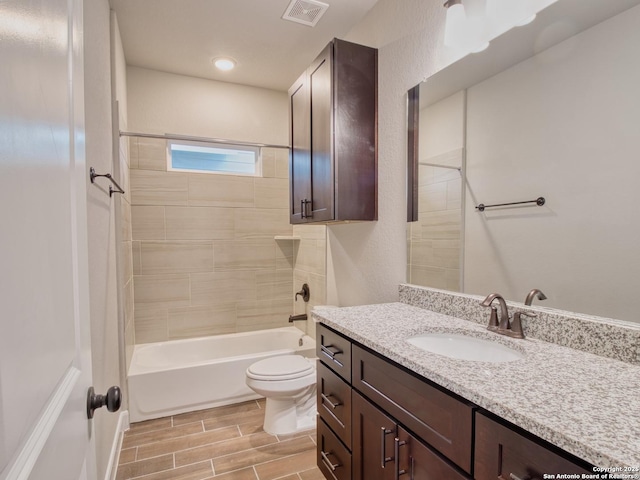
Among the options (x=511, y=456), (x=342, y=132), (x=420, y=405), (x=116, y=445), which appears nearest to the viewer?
(x=511, y=456)

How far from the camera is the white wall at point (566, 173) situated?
37.9 inches

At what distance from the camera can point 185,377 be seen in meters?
2.47

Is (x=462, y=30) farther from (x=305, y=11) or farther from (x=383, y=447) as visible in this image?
(x=383, y=447)

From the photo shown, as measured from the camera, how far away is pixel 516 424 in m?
0.68

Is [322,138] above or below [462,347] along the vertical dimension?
above

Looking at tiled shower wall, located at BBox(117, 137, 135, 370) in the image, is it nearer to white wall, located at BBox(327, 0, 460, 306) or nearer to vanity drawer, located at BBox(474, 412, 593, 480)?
white wall, located at BBox(327, 0, 460, 306)

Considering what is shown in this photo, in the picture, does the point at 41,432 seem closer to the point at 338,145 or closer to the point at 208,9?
the point at 338,145

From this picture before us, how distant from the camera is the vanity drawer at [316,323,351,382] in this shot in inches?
53.4

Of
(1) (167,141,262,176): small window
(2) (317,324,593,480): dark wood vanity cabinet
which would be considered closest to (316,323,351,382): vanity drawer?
(2) (317,324,593,480): dark wood vanity cabinet

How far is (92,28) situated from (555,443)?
7.29 ft

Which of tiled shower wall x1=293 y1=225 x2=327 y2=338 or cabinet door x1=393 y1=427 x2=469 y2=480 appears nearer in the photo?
cabinet door x1=393 y1=427 x2=469 y2=480

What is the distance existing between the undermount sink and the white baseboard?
170cm

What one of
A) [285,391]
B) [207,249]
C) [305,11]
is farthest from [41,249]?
[207,249]

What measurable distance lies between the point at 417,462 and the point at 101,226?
172cm
